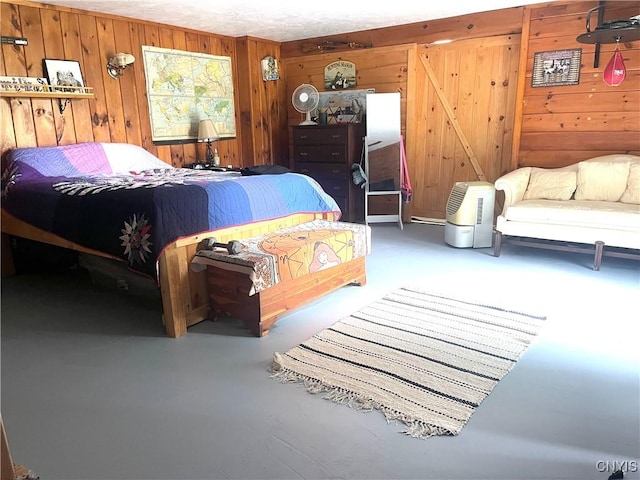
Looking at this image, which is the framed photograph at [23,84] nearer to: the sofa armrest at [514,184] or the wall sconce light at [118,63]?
the wall sconce light at [118,63]

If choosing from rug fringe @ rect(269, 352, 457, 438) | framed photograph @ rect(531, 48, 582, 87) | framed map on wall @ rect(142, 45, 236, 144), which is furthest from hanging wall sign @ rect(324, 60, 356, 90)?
rug fringe @ rect(269, 352, 457, 438)

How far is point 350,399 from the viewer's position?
1.89 meters

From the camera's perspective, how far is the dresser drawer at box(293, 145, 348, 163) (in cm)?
514

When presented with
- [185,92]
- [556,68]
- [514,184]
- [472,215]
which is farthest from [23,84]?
[556,68]

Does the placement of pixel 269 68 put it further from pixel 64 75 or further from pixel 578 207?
pixel 578 207

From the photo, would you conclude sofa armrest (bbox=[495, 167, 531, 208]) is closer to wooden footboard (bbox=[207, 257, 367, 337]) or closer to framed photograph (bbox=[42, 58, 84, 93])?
wooden footboard (bbox=[207, 257, 367, 337])

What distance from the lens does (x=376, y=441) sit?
165 cm

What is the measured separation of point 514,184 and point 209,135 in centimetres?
299

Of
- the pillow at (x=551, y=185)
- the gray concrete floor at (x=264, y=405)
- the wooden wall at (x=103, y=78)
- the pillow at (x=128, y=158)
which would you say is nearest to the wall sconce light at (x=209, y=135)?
the wooden wall at (x=103, y=78)

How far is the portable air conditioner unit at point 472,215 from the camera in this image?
4.03m

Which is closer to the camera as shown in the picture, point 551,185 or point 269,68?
point 551,185

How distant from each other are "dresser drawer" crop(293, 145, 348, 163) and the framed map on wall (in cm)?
89

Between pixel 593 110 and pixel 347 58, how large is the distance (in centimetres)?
269

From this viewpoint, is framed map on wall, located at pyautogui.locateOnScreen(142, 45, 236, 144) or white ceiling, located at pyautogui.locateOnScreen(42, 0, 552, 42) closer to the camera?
white ceiling, located at pyautogui.locateOnScreen(42, 0, 552, 42)
